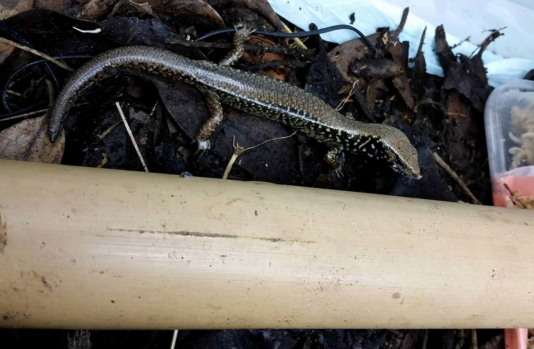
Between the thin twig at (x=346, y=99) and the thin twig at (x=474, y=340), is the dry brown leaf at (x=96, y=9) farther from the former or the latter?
the thin twig at (x=474, y=340)

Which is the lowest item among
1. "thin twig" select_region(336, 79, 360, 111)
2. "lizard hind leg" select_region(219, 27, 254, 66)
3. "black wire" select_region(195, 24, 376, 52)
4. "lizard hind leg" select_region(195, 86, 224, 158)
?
"lizard hind leg" select_region(195, 86, 224, 158)

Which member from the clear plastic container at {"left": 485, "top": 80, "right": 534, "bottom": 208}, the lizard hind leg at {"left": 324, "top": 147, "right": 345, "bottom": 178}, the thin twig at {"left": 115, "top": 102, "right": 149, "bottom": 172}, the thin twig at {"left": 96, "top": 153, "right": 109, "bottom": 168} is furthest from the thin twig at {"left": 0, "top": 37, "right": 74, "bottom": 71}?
the clear plastic container at {"left": 485, "top": 80, "right": 534, "bottom": 208}

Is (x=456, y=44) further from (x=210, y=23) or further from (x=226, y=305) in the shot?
(x=226, y=305)

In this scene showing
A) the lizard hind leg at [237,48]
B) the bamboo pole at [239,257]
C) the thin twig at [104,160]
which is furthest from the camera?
the lizard hind leg at [237,48]

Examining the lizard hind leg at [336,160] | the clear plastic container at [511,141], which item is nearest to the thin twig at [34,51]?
the lizard hind leg at [336,160]

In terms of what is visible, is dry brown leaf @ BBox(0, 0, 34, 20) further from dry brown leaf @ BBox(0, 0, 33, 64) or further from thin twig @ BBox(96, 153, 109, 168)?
thin twig @ BBox(96, 153, 109, 168)

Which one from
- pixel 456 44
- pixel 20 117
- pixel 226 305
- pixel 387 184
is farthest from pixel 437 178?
pixel 20 117

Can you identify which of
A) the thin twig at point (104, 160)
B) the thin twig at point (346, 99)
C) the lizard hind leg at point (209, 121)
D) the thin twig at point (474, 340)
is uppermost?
the thin twig at point (346, 99)
